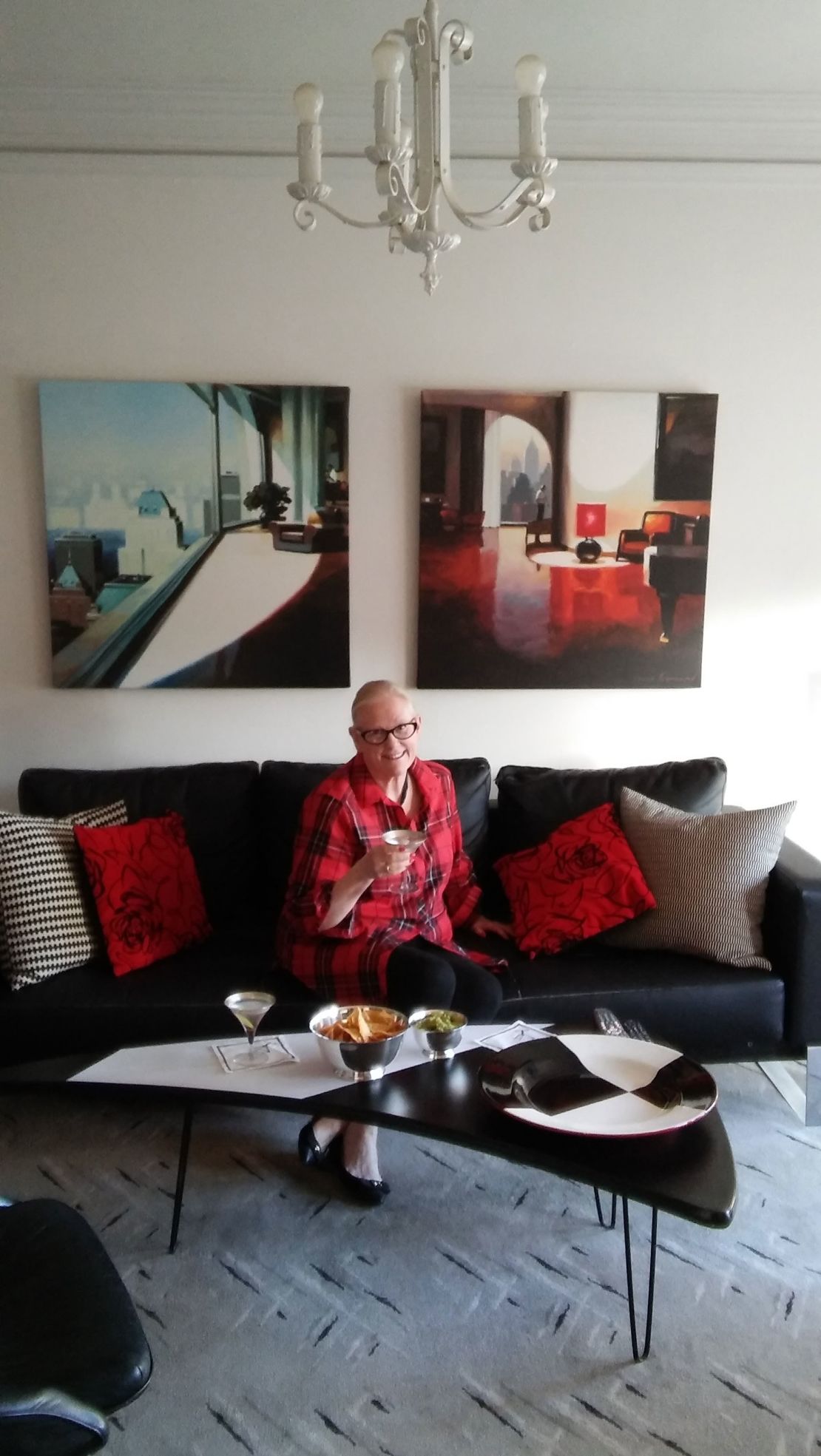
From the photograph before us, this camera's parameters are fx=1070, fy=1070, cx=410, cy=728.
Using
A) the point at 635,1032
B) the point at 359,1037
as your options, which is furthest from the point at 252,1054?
the point at 635,1032

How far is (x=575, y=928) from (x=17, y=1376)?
1796 millimetres

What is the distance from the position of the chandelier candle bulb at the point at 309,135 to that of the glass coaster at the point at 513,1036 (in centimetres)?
165

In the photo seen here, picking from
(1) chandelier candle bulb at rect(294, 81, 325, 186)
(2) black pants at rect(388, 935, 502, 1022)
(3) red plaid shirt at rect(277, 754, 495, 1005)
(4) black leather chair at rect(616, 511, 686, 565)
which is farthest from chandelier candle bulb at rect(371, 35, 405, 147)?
(4) black leather chair at rect(616, 511, 686, 565)

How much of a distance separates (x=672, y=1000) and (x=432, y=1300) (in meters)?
0.97

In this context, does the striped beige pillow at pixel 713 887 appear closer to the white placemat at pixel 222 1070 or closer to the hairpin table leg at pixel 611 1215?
the hairpin table leg at pixel 611 1215

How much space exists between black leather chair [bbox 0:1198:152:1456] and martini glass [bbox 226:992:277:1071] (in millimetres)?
455

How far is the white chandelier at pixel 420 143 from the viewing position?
1.80 metres

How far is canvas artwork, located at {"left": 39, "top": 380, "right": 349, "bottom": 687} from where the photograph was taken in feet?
10.7

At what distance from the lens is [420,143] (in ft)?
6.24

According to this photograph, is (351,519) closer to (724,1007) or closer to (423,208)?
(423,208)

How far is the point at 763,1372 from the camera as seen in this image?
1.93 m

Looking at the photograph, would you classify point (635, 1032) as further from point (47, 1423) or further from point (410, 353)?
point (410, 353)

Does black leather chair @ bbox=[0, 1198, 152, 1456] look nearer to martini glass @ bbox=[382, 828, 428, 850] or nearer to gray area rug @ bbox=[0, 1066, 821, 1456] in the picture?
gray area rug @ bbox=[0, 1066, 821, 1456]

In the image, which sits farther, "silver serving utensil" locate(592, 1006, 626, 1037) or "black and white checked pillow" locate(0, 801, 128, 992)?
"black and white checked pillow" locate(0, 801, 128, 992)
